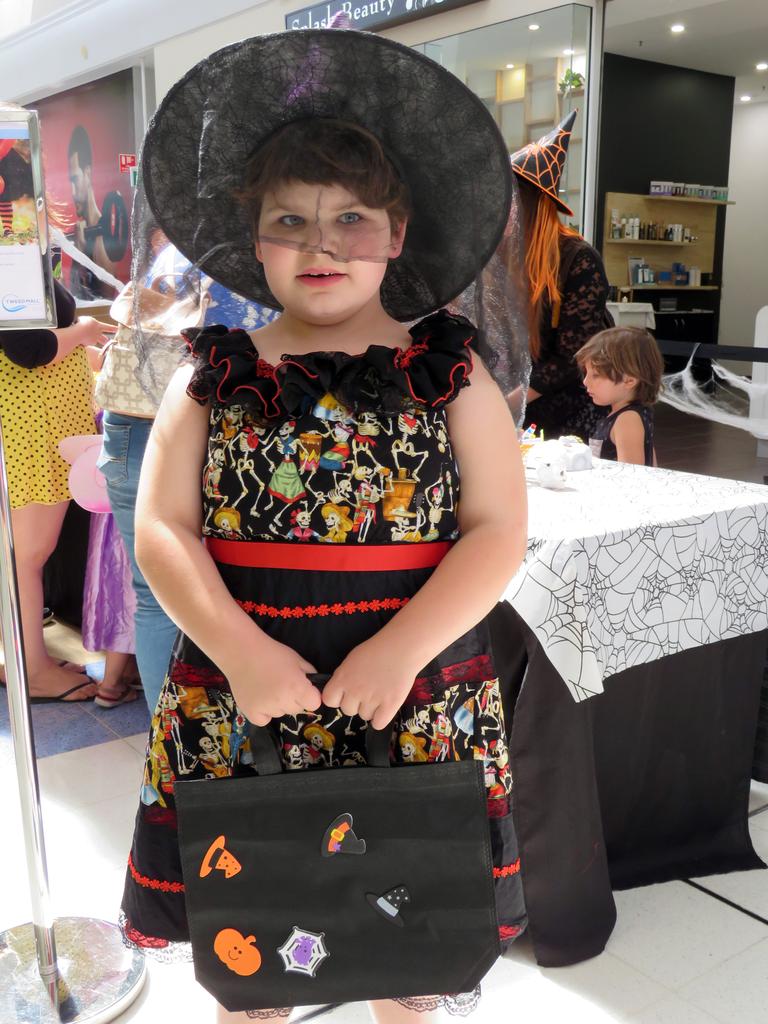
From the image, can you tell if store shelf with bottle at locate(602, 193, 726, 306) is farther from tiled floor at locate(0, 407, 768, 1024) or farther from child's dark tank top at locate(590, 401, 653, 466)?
tiled floor at locate(0, 407, 768, 1024)

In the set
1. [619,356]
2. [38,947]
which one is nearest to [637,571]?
[619,356]

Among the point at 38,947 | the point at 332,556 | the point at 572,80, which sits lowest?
the point at 38,947

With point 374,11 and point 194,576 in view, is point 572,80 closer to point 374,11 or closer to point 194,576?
point 374,11

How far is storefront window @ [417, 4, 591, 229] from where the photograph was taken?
17.7ft

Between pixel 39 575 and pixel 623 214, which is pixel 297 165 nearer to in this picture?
pixel 39 575

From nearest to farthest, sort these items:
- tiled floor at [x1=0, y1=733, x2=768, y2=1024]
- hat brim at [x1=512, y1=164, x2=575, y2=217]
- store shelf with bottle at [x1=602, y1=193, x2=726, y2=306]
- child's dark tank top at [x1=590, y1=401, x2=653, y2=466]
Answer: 1. tiled floor at [x1=0, y1=733, x2=768, y2=1024]
2. hat brim at [x1=512, y1=164, x2=575, y2=217]
3. child's dark tank top at [x1=590, y1=401, x2=653, y2=466]
4. store shelf with bottle at [x1=602, y1=193, x2=726, y2=306]

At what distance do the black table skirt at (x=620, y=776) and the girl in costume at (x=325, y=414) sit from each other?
54 centimetres

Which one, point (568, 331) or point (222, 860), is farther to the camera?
point (568, 331)

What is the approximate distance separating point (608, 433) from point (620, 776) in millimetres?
1160

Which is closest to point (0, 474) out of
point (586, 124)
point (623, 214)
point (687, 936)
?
point (687, 936)

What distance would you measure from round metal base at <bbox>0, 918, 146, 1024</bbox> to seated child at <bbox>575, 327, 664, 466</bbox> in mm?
1725

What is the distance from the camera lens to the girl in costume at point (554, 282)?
2336 mm

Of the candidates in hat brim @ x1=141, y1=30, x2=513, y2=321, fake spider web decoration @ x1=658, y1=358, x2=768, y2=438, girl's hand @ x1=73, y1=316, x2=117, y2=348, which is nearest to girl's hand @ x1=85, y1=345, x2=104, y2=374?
girl's hand @ x1=73, y1=316, x2=117, y2=348

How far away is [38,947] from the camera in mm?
1586
